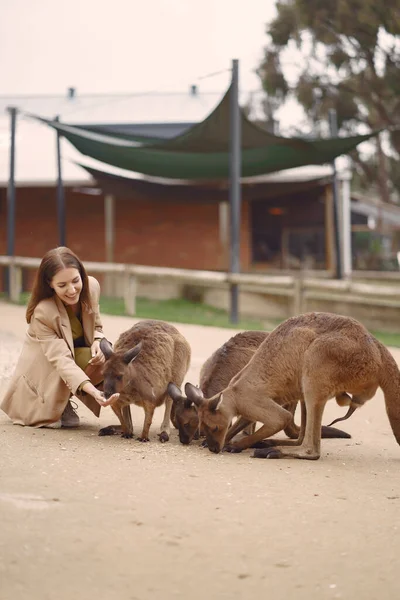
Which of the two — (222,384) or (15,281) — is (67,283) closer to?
(222,384)

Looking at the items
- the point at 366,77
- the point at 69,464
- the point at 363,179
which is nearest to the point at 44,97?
the point at 366,77

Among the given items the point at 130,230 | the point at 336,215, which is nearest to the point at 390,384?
the point at 336,215

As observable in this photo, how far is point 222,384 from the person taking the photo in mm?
5516

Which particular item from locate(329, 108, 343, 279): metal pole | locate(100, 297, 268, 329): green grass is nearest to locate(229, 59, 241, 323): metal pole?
locate(100, 297, 268, 329): green grass

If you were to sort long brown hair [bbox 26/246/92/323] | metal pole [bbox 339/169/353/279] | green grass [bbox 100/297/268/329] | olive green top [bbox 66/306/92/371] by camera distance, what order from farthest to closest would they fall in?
metal pole [bbox 339/169/353/279], green grass [bbox 100/297/268/329], olive green top [bbox 66/306/92/371], long brown hair [bbox 26/246/92/323]

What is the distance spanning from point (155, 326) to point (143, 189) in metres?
9.80

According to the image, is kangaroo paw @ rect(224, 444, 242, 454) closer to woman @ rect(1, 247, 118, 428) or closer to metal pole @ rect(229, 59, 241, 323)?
woman @ rect(1, 247, 118, 428)

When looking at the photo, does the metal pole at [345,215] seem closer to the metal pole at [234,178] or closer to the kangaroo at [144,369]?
the metal pole at [234,178]

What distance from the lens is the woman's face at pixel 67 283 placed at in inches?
206

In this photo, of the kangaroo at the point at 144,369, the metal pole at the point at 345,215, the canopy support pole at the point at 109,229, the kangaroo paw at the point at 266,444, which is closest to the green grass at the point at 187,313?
the canopy support pole at the point at 109,229

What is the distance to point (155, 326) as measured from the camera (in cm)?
571

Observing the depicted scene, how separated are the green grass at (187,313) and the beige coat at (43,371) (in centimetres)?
586

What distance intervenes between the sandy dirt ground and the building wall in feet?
44.6

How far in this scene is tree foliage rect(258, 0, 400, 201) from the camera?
2345 cm
